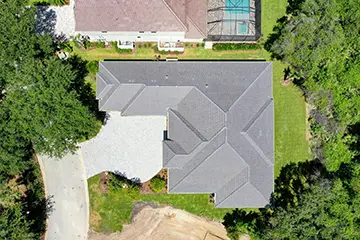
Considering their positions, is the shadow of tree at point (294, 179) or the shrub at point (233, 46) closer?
the shadow of tree at point (294, 179)

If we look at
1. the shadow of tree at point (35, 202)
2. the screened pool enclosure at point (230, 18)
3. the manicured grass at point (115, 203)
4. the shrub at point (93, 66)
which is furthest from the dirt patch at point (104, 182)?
the screened pool enclosure at point (230, 18)

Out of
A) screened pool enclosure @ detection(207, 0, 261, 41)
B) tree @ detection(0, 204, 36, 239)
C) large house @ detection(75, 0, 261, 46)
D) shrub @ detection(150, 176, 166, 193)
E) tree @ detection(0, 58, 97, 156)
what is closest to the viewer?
tree @ detection(0, 58, 97, 156)

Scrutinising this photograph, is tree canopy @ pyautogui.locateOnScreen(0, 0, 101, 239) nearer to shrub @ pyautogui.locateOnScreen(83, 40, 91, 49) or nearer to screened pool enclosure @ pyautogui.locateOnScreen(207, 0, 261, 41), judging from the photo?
shrub @ pyautogui.locateOnScreen(83, 40, 91, 49)

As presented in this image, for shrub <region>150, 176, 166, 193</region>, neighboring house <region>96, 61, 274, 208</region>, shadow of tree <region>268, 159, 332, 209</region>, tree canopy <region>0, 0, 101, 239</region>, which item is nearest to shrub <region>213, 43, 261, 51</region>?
neighboring house <region>96, 61, 274, 208</region>

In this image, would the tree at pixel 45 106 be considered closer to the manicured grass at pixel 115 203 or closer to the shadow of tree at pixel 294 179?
the manicured grass at pixel 115 203

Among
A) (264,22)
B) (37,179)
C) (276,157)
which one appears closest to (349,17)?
(264,22)

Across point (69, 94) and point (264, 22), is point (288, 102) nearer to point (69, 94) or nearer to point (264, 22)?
point (264, 22)
